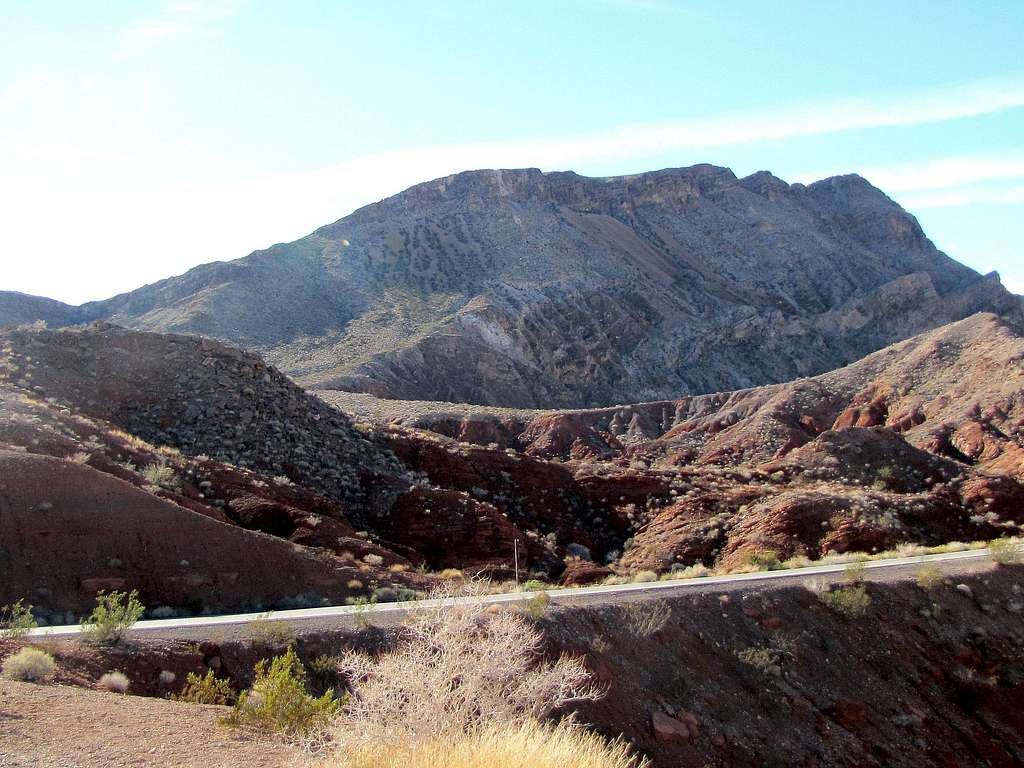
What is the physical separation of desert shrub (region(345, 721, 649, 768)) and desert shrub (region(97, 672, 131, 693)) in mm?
4044

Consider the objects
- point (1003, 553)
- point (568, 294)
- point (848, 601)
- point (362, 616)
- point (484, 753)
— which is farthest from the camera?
point (568, 294)

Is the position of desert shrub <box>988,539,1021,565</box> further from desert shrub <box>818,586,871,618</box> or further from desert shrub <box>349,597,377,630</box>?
desert shrub <box>349,597,377,630</box>

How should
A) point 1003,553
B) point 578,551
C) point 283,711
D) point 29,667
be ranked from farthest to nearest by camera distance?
1. point 578,551
2. point 1003,553
3. point 29,667
4. point 283,711

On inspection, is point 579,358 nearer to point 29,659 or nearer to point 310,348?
point 310,348

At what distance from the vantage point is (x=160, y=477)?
19969 millimetres

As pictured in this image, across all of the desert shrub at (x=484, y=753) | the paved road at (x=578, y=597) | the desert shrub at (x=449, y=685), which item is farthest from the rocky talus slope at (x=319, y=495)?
the desert shrub at (x=484, y=753)

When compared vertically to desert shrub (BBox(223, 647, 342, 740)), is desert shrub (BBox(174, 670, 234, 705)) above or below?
below

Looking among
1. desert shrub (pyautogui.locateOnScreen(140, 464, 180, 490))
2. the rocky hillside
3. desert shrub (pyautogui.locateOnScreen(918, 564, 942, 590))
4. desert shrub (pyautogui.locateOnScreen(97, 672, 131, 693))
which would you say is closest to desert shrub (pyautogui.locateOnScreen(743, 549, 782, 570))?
desert shrub (pyautogui.locateOnScreen(918, 564, 942, 590))

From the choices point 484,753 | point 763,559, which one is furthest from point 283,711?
point 763,559

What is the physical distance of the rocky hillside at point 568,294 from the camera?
77.4m

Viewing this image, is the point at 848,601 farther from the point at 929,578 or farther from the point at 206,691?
the point at 206,691

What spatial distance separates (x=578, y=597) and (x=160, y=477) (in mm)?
9681

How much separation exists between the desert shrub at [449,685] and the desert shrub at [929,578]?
10291 millimetres

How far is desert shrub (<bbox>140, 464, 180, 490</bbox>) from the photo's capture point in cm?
1980
